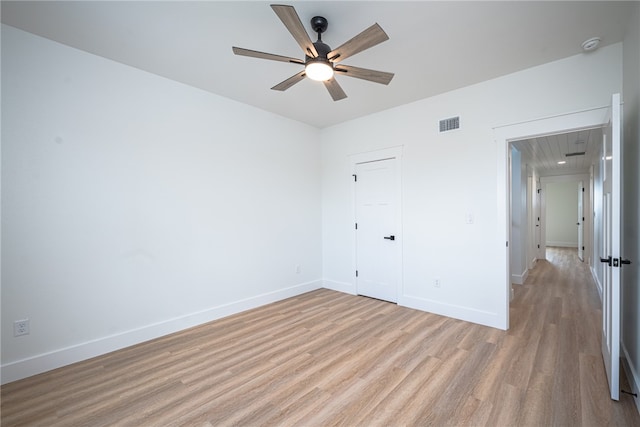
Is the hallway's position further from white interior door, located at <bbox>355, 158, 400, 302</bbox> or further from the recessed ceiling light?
the recessed ceiling light

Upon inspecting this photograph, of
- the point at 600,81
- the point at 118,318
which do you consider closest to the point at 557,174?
the point at 600,81

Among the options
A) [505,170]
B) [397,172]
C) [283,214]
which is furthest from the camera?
[283,214]

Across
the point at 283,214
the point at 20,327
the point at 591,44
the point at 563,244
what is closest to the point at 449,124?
the point at 591,44

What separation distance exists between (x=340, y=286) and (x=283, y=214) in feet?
5.27

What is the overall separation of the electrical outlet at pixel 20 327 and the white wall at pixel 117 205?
0.03m

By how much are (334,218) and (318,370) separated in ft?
9.33

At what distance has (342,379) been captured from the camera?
88.6 inches

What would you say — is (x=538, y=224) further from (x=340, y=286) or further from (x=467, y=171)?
(x=340, y=286)

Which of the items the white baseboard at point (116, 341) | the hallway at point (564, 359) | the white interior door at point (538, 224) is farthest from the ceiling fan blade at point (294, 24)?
the white interior door at point (538, 224)

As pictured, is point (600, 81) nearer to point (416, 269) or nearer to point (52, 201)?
point (416, 269)

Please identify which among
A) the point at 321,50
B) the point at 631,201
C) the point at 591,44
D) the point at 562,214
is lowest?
the point at 562,214

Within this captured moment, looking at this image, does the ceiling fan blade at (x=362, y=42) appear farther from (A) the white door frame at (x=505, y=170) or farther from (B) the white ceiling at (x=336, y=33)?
(A) the white door frame at (x=505, y=170)

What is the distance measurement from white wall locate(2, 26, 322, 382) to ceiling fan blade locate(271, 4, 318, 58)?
79.9 inches

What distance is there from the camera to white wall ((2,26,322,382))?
7.64ft
